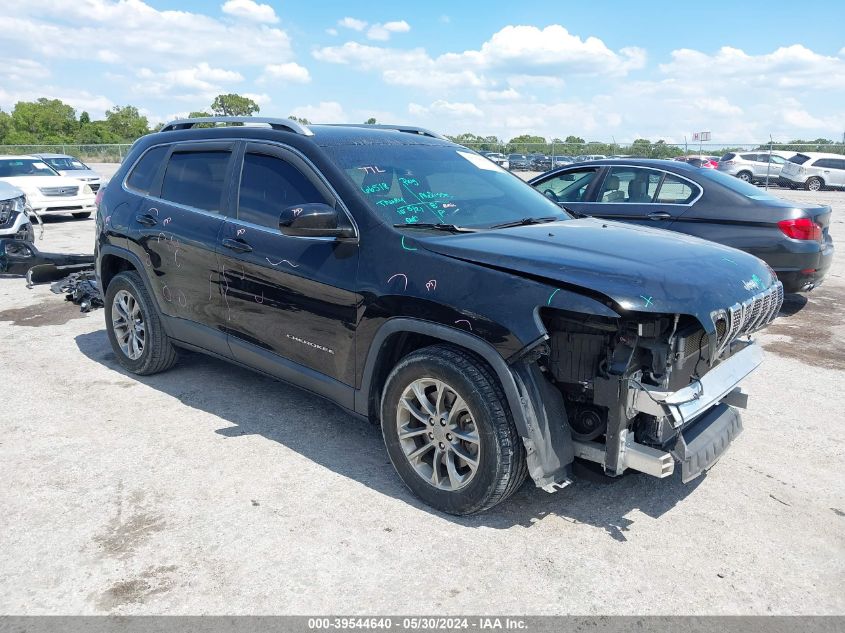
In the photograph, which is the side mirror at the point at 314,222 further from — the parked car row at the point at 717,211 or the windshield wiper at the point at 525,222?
the parked car row at the point at 717,211

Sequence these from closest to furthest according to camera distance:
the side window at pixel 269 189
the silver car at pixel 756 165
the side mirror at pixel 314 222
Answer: the side mirror at pixel 314 222 < the side window at pixel 269 189 < the silver car at pixel 756 165

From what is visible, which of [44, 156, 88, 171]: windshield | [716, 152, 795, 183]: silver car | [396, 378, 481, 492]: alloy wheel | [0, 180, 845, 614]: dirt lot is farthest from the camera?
[716, 152, 795, 183]: silver car

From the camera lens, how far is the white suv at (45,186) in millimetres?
15891

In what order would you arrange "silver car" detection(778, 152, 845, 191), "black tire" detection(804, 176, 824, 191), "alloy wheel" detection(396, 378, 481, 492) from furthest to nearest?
"black tire" detection(804, 176, 824, 191) < "silver car" detection(778, 152, 845, 191) < "alloy wheel" detection(396, 378, 481, 492)

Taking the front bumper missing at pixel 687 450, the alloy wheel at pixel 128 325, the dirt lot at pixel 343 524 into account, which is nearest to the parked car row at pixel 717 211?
the dirt lot at pixel 343 524

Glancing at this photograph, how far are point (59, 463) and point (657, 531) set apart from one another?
11.0 ft

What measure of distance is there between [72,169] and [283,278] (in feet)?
55.7

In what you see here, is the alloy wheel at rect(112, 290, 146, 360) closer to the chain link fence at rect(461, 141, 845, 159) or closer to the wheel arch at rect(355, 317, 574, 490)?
the wheel arch at rect(355, 317, 574, 490)

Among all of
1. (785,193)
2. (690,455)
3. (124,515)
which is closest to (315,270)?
(124,515)

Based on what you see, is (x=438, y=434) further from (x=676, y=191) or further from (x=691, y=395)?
(x=676, y=191)

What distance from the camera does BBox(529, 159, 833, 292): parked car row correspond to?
6.96 meters

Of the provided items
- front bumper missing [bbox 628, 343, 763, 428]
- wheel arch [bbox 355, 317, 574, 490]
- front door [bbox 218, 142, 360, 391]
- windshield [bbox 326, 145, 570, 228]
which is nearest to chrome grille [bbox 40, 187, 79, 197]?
front door [bbox 218, 142, 360, 391]

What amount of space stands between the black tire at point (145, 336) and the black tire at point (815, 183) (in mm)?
31561

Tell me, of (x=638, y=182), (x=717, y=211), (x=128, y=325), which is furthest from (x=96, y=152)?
(x=717, y=211)
